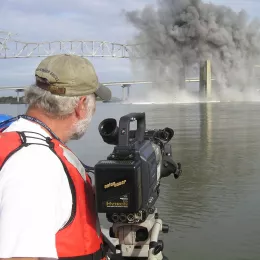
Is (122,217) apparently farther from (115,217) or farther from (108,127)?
(108,127)

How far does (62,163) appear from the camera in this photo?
192 cm

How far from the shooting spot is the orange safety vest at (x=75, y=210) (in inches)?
73.4

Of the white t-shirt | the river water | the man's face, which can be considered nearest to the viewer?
the white t-shirt

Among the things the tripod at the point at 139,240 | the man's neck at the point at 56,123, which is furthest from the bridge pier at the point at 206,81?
the man's neck at the point at 56,123

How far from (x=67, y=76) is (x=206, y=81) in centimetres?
9354

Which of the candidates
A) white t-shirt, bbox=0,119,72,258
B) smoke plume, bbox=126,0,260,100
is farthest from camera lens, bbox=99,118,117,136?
smoke plume, bbox=126,0,260,100

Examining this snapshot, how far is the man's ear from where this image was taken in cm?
212

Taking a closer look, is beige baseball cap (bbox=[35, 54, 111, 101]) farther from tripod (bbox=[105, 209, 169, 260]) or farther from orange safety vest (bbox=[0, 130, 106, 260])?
tripod (bbox=[105, 209, 169, 260])

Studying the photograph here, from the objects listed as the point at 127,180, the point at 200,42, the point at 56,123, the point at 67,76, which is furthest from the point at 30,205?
the point at 200,42

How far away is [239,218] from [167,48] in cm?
8893

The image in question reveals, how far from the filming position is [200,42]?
304 ft

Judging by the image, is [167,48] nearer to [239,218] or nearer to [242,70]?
[242,70]

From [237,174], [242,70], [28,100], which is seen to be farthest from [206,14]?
[28,100]

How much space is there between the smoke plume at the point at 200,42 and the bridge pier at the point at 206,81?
1.58 m
